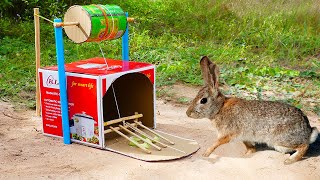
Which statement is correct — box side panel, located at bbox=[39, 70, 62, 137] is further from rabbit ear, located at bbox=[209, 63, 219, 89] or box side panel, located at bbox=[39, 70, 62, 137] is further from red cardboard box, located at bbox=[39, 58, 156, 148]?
rabbit ear, located at bbox=[209, 63, 219, 89]

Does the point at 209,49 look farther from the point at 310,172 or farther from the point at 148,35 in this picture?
the point at 310,172

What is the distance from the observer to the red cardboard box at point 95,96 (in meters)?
4.55

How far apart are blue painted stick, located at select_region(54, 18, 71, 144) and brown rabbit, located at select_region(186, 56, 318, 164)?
3.54ft

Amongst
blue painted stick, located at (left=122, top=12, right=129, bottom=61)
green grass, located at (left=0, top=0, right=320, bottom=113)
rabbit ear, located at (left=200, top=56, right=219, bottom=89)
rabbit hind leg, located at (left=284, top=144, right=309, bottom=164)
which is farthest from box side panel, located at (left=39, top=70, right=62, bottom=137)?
rabbit hind leg, located at (left=284, top=144, right=309, bottom=164)

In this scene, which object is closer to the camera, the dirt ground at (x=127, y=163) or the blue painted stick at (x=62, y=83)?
the dirt ground at (x=127, y=163)

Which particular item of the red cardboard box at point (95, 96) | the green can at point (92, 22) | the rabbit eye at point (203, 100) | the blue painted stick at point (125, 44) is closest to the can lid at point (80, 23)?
the green can at point (92, 22)

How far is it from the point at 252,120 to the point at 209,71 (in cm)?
52

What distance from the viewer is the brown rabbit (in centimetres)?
421

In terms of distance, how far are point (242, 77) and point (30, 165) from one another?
3428 millimetres

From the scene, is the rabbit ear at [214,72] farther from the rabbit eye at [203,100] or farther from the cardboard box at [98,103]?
the cardboard box at [98,103]

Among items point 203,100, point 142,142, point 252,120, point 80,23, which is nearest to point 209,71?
point 203,100

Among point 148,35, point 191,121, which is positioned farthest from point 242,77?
point 148,35

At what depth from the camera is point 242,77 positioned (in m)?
6.88

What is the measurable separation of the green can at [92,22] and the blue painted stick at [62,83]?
121 millimetres
